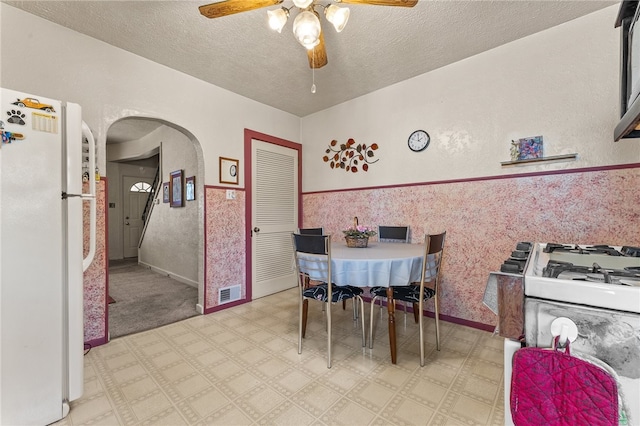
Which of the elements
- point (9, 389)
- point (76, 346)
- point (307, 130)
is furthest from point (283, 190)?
point (9, 389)

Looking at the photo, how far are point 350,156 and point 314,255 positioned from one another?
1942mm

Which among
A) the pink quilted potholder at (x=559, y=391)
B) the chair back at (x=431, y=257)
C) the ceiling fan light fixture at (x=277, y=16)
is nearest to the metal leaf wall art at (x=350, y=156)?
the chair back at (x=431, y=257)

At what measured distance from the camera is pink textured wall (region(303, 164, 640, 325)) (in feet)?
6.72

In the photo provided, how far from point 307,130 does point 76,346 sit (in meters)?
3.55

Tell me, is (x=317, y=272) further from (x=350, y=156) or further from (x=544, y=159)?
(x=544, y=159)

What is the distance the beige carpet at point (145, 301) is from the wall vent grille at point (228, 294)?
12.7 inches

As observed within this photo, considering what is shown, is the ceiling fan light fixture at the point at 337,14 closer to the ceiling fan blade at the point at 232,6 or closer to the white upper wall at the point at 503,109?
the ceiling fan blade at the point at 232,6

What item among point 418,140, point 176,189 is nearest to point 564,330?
point 418,140

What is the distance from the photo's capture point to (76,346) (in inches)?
61.5

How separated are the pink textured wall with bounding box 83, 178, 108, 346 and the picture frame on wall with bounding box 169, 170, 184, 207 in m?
2.03

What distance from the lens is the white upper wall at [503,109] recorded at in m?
2.08

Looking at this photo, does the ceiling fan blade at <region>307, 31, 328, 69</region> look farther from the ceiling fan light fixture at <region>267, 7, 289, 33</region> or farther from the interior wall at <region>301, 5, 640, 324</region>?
the interior wall at <region>301, 5, 640, 324</region>

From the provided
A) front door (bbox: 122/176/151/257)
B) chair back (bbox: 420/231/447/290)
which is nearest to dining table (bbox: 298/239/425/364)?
chair back (bbox: 420/231/447/290)

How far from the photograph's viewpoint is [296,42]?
2410mm
